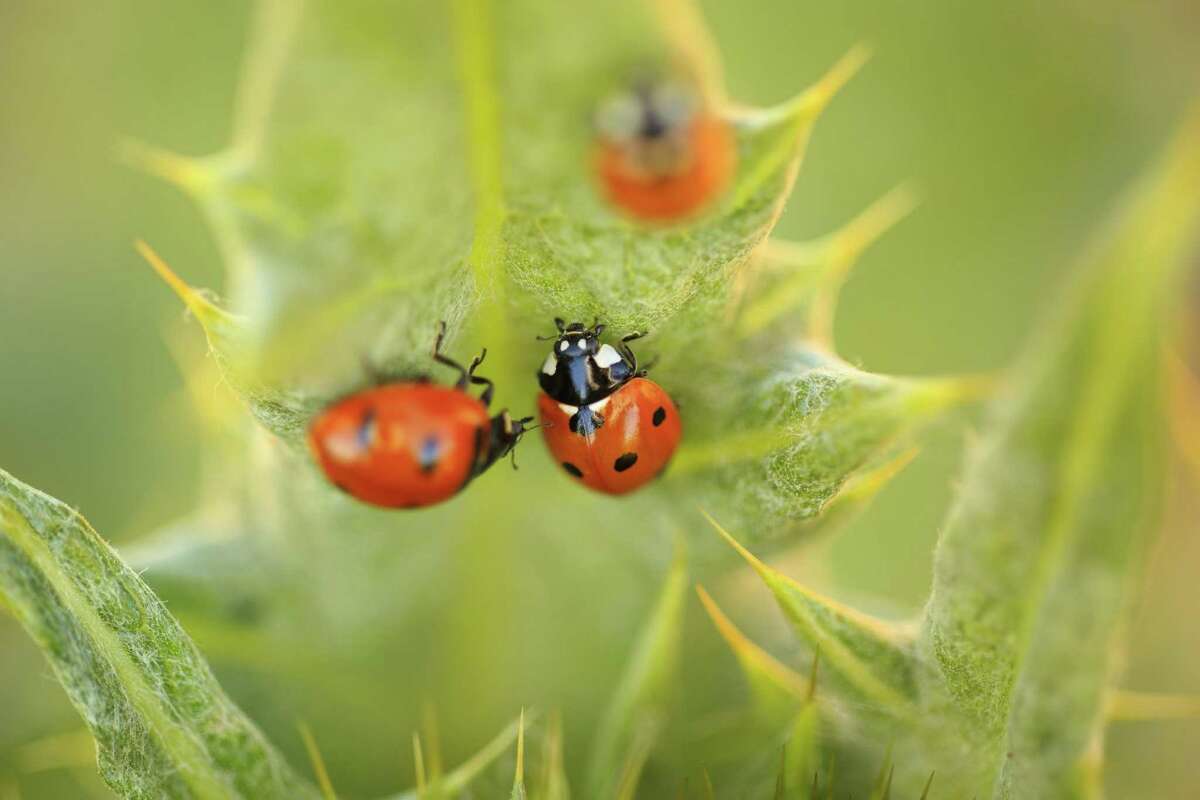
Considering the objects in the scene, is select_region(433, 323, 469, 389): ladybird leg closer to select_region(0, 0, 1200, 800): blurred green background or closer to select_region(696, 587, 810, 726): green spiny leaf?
select_region(696, 587, 810, 726): green spiny leaf

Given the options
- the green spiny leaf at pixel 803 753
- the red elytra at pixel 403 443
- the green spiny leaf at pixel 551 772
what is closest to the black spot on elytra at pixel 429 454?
the red elytra at pixel 403 443

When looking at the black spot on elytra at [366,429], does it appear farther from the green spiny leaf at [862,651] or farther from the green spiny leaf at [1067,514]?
the green spiny leaf at [1067,514]

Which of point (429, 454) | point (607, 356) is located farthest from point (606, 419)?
point (429, 454)

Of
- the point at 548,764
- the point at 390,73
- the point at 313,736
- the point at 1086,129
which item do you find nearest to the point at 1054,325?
the point at 390,73

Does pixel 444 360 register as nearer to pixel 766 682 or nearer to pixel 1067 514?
pixel 766 682

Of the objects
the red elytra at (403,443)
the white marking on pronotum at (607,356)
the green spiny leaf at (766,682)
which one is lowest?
the green spiny leaf at (766,682)

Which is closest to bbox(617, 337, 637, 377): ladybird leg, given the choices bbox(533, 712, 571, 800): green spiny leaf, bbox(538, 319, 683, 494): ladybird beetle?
bbox(538, 319, 683, 494): ladybird beetle
